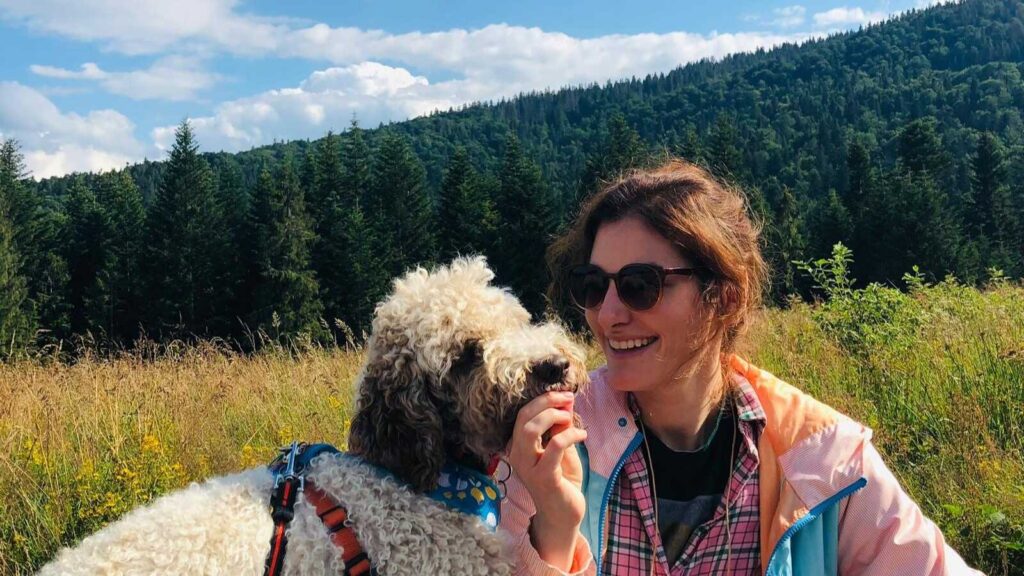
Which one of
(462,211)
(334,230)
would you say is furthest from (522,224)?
(334,230)

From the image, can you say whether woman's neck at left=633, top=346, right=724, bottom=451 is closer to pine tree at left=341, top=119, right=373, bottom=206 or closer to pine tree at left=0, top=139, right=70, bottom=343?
pine tree at left=0, top=139, right=70, bottom=343

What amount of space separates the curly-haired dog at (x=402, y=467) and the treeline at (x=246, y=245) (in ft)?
135

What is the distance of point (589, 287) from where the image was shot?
253cm

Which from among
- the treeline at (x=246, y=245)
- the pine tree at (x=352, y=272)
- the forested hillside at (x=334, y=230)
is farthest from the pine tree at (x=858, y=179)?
the pine tree at (x=352, y=272)

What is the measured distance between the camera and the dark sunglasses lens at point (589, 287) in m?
2.49

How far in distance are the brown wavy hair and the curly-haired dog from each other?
48 cm

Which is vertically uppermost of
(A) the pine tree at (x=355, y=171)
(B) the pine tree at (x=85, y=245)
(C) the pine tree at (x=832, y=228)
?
(A) the pine tree at (x=355, y=171)

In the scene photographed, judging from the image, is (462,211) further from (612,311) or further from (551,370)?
(612,311)

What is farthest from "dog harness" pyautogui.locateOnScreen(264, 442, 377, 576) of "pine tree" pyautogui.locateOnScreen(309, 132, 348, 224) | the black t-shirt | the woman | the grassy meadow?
"pine tree" pyautogui.locateOnScreen(309, 132, 348, 224)

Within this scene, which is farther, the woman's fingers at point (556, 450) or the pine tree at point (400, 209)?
the pine tree at point (400, 209)

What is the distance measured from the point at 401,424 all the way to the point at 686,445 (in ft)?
3.42

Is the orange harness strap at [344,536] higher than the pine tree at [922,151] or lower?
lower

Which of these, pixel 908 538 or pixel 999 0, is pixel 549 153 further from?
pixel 908 538

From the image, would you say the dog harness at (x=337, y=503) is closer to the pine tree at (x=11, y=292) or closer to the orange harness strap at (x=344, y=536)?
the orange harness strap at (x=344, y=536)
